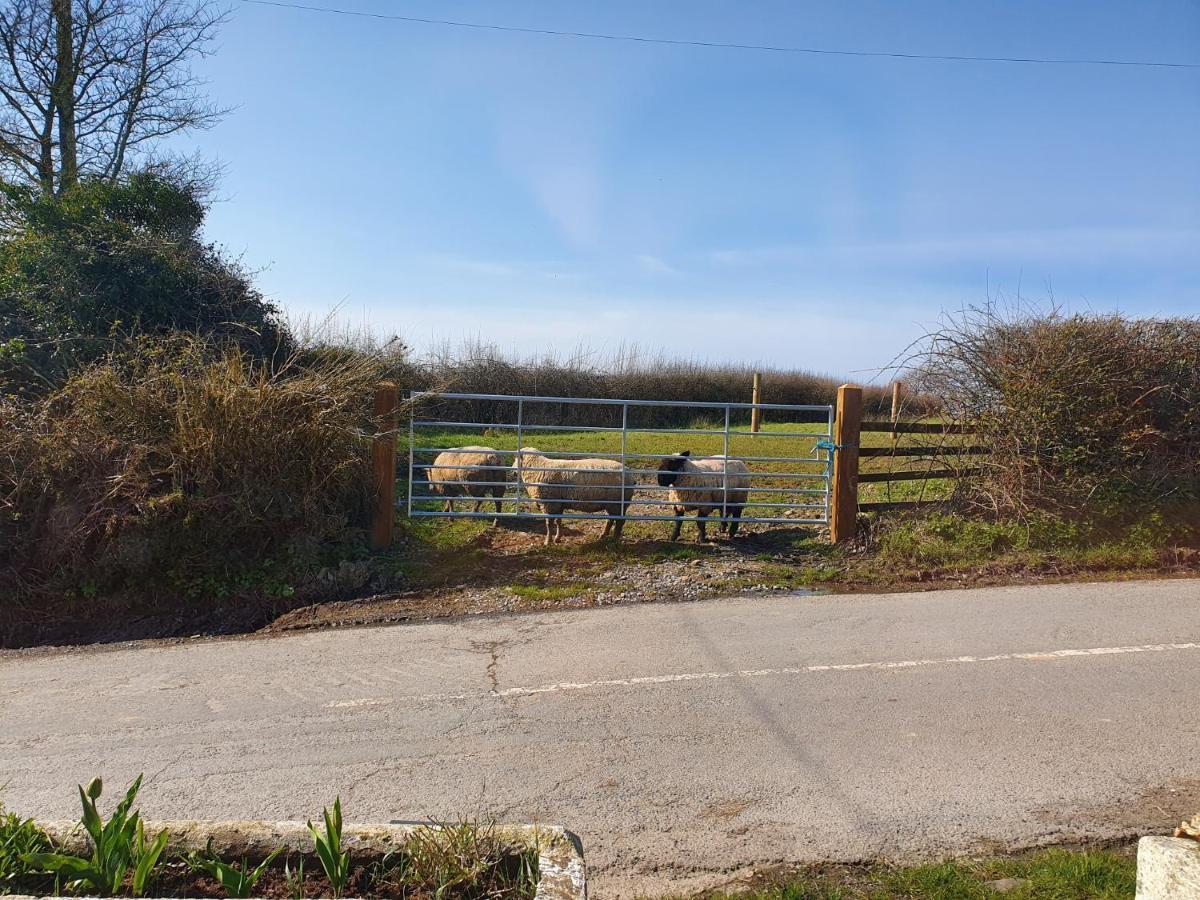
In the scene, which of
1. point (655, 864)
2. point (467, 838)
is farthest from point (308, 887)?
point (655, 864)

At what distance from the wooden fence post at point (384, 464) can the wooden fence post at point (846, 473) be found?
17.2 feet

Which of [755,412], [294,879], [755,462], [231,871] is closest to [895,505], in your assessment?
[755,462]

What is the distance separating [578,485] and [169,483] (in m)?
4.58

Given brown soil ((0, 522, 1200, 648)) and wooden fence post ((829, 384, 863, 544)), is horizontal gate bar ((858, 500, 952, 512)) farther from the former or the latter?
brown soil ((0, 522, 1200, 648))

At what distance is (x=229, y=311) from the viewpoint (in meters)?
11.5

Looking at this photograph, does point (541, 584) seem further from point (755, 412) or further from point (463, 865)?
point (755, 412)

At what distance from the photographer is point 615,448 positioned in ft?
62.2

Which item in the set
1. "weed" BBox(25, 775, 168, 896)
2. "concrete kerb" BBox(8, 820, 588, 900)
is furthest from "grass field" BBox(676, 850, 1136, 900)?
"weed" BBox(25, 775, 168, 896)

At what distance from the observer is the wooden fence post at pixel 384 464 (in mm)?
9203

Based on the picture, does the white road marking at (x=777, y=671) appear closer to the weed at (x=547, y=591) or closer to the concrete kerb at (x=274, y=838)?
the weed at (x=547, y=591)

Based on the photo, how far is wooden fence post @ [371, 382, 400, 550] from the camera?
362 inches

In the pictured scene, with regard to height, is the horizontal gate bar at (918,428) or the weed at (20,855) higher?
the horizontal gate bar at (918,428)

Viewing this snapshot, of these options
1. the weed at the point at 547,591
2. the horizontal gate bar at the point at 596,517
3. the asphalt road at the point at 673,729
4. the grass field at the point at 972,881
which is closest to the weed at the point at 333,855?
the asphalt road at the point at 673,729

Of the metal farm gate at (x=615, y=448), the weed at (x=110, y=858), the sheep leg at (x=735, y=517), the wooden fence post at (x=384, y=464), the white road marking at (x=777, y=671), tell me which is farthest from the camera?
the sheep leg at (x=735, y=517)
